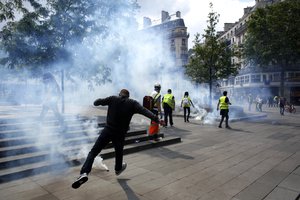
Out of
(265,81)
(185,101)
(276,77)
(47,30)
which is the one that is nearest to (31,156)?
(47,30)

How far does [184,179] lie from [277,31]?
30243 millimetres

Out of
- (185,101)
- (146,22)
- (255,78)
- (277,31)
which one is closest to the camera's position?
(185,101)

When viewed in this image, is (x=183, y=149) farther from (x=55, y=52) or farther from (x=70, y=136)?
(x=55, y=52)

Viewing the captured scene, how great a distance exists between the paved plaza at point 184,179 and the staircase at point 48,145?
0.81 ft

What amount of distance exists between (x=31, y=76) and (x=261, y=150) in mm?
8807

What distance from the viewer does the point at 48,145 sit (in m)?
5.64

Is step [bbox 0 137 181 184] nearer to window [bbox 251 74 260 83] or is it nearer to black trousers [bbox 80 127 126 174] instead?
black trousers [bbox 80 127 126 174]

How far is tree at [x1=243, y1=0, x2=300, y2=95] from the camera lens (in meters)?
27.8

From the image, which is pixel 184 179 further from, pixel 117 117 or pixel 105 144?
pixel 117 117

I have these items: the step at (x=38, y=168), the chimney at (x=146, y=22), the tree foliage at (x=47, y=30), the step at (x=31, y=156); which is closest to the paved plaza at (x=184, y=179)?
the step at (x=38, y=168)

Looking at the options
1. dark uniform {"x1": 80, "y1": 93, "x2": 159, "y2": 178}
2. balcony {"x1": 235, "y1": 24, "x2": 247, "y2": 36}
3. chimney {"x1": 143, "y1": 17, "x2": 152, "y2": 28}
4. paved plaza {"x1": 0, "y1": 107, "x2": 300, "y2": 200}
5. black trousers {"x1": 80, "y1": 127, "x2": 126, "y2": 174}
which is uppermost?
balcony {"x1": 235, "y1": 24, "x2": 247, "y2": 36}

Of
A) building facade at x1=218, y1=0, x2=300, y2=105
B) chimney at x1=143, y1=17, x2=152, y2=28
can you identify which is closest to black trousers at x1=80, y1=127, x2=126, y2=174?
chimney at x1=143, y1=17, x2=152, y2=28

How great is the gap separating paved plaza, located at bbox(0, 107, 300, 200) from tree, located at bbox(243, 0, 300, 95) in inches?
1036

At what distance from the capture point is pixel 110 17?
10.7m
